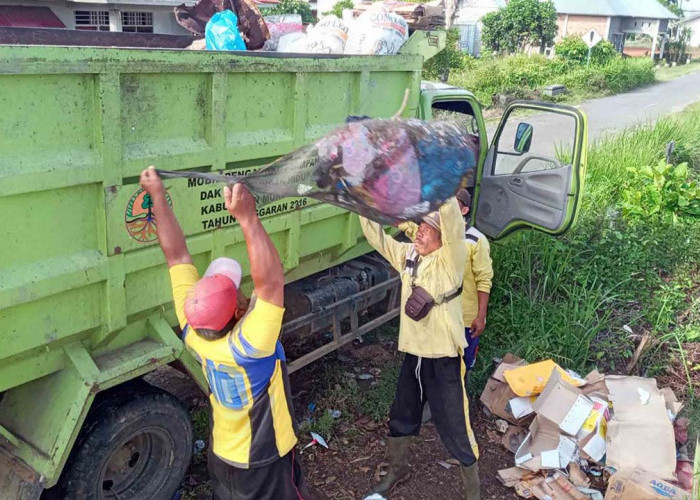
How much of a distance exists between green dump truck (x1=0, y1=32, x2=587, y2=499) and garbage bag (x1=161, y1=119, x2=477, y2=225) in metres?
0.56

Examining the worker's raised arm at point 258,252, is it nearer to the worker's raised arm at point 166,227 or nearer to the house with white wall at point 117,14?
the worker's raised arm at point 166,227

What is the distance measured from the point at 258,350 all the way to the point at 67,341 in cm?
100

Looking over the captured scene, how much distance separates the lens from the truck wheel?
2912 millimetres

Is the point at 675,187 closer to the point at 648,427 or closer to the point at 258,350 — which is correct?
the point at 648,427

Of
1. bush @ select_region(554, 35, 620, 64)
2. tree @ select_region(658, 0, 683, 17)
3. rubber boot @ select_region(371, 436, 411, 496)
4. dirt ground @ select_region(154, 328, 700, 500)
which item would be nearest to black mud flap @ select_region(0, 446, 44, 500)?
dirt ground @ select_region(154, 328, 700, 500)

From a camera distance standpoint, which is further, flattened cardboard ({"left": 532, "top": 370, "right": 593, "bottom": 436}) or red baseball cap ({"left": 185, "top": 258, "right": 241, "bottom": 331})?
flattened cardboard ({"left": 532, "top": 370, "right": 593, "bottom": 436})

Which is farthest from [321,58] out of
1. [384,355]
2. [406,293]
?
[384,355]

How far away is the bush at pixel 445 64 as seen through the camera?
19.1m

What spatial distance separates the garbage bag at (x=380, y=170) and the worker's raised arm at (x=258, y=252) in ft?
0.42

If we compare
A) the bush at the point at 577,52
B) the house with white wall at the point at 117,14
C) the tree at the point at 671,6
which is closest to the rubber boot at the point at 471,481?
the house with white wall at the point at 117,14

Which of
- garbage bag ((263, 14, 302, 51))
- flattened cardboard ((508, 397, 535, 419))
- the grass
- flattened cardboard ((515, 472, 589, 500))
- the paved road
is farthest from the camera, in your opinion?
the grass

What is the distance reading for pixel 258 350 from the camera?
232 centimetres

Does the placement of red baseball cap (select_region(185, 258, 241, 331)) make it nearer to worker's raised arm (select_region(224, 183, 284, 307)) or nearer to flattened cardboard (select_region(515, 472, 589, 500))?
worker's raised arm (select_region(224, 183, 284, 307))

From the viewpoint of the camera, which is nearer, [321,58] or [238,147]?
[238,147]
